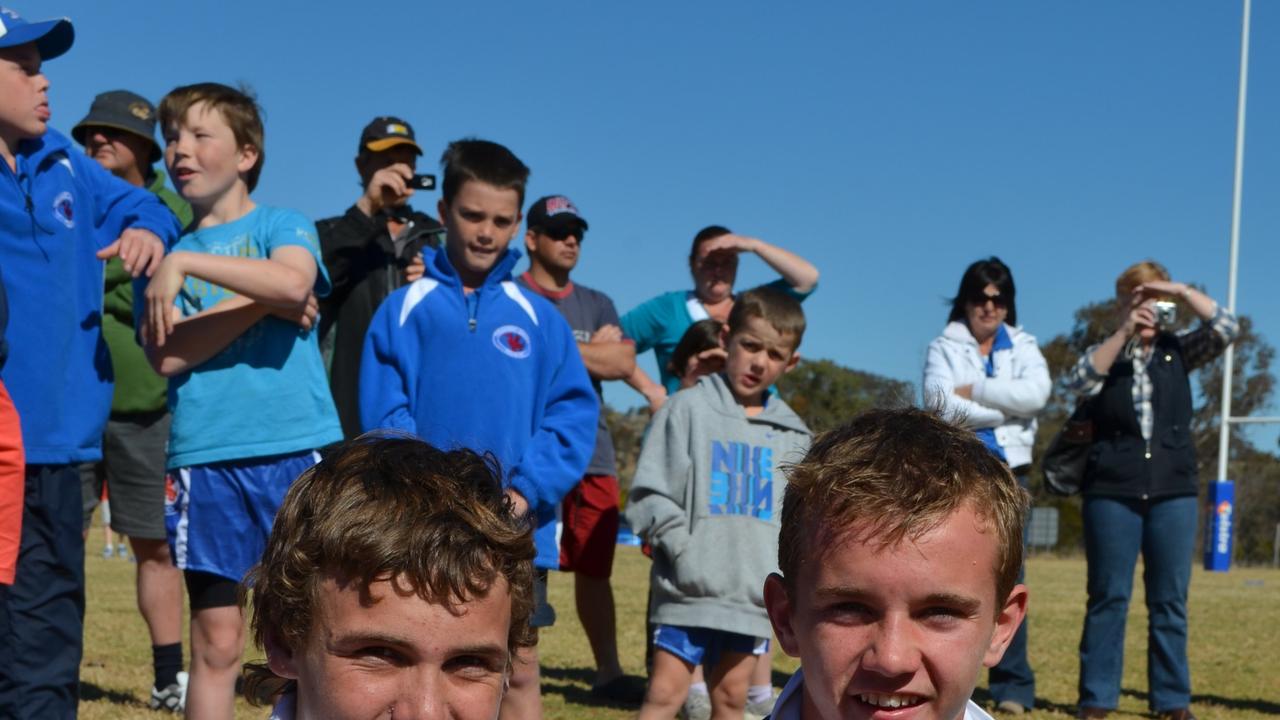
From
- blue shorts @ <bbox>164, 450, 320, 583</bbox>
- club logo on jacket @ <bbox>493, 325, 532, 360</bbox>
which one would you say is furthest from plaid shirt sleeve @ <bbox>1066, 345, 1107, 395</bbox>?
blue shorts @ <bbox>164, 450, 320, 583</bbox>

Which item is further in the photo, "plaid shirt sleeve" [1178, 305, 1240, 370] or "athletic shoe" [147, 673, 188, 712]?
"plaid shirt sleeve" [1178, 305, 1240, 370]

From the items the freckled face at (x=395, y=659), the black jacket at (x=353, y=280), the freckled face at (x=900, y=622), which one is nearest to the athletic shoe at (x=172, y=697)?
the black jacket at (x=353, y=280)

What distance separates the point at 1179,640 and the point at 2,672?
549 cm

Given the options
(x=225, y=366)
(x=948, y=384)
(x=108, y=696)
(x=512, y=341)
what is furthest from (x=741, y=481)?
(x=108, y=696)

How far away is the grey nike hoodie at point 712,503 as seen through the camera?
15.8 feet

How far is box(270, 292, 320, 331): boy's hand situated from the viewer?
4379mm

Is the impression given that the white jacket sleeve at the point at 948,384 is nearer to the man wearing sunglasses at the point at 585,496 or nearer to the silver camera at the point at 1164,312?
the silver camera at the point at 1164,312

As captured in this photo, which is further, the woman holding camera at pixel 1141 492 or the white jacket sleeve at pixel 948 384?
the woman holding camera at pixel 1141 492

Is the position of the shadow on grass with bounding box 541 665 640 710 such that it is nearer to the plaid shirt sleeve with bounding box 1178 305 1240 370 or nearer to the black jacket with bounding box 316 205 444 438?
the black jacket with bounding box 316 205 444 438

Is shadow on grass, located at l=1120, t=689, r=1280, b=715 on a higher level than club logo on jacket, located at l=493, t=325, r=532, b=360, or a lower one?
lower

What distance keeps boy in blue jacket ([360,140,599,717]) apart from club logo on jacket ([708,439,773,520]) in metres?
0.59

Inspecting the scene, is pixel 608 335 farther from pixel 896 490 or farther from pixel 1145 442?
pixel 896 490

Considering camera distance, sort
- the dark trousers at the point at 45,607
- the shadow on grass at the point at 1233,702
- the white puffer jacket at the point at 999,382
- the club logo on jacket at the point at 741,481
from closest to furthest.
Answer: the dark trousers at the point at 45,607, the club logo on jacket at the point at 741,481, the white puffer jacket at the point at 999,382, the shadow on grass at the point at 1233,702

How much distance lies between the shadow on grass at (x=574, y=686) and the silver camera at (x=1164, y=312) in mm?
3211
